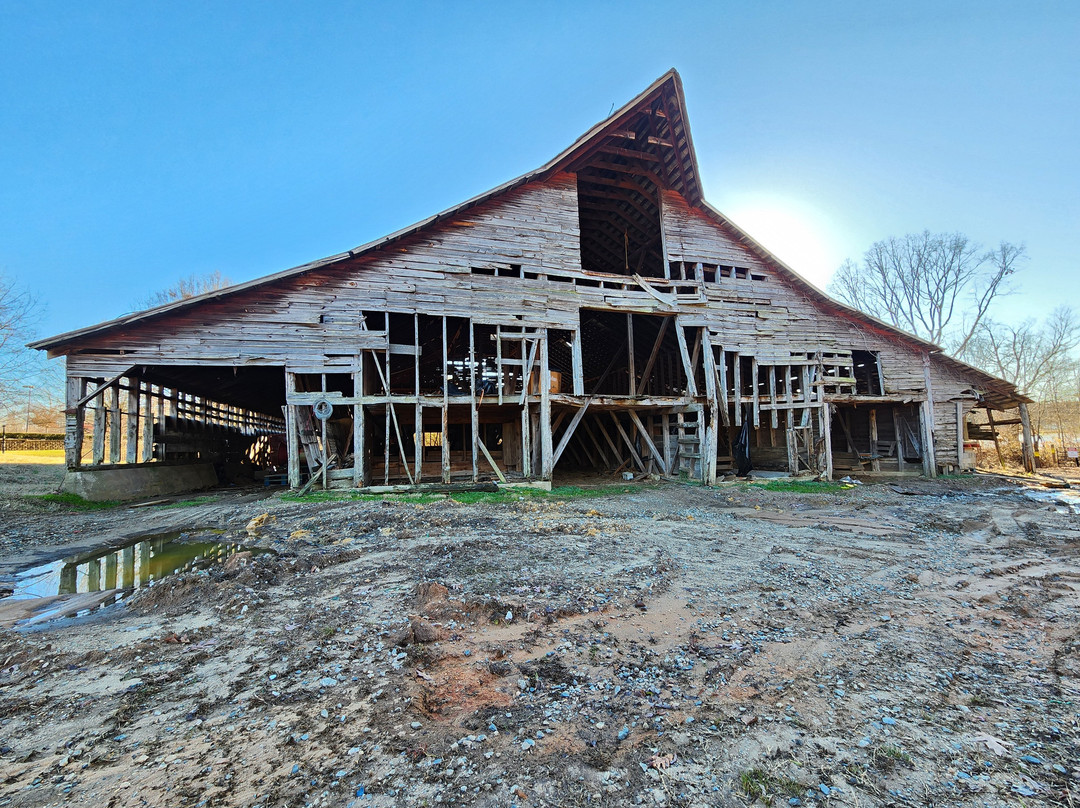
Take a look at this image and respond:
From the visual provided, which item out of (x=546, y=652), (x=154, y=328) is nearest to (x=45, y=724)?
Result: (x=546, y=652)

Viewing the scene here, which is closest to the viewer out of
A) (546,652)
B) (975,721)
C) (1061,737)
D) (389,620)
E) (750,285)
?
(1061,737)

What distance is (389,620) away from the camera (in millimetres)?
4465

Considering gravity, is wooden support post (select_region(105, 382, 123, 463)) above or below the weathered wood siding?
below

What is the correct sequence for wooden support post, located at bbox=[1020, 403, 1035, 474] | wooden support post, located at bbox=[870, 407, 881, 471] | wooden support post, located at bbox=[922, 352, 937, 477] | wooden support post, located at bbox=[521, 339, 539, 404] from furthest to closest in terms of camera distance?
wooden support post, located at bbox=[1020, 403, 1035, 474], wooden support post, located at bbox=[870, 407, 881, 471], wooden support post, located at bbox=[922, 352, 937, 477], wooden support post, located at bbox=[521, 339, 539, 404]

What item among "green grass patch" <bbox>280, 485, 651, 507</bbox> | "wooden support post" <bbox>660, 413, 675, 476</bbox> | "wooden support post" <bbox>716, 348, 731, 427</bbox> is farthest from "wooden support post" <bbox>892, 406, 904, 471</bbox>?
"green grass patch" <bbox>280, 485, 651, 507</bbox>

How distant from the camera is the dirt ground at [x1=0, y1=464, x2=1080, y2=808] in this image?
7.97ft

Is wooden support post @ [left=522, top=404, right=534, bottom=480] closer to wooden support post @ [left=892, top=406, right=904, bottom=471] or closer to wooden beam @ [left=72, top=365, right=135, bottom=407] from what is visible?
wooden beam @ [left=72, top=365, right=135, bottom=407]

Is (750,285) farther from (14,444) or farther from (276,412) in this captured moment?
(14,444)

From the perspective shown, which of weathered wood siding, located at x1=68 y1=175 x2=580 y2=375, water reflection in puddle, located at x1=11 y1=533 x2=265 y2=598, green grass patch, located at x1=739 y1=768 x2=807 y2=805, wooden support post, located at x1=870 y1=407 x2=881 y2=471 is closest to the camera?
green grass patch, located at x1=739 y1=768 x2=807 y2=805

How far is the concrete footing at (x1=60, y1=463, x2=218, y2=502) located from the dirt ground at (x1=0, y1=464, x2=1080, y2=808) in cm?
675

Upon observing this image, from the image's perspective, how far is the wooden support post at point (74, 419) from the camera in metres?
12.5

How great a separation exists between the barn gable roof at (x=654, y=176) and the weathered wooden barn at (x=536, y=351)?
72 mm

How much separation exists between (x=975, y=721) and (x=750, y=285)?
55.5 ft

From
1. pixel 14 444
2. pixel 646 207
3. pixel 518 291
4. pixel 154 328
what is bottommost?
pixel 14 444
